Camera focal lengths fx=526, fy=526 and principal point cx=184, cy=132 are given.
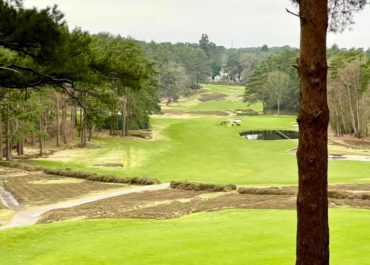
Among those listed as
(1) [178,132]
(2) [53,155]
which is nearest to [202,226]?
(2) [53,155]

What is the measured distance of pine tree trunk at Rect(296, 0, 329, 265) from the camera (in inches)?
235

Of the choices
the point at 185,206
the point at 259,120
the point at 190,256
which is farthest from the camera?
the point at 259,120

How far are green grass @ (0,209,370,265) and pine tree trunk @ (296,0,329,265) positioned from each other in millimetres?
4954

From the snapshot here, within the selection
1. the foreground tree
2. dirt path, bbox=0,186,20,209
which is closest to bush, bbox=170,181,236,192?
dirt path, bbox=0,186,20,209

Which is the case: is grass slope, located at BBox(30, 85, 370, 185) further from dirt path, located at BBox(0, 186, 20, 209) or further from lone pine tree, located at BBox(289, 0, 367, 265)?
lone pine tree, located at BBox(289, 0, 367, 265)

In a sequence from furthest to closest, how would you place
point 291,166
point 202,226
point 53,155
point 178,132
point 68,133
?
point 178,132, point 68,133, point 53,155, point 291,166, point 202,226

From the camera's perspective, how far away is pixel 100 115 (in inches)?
671

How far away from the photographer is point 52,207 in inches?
1025

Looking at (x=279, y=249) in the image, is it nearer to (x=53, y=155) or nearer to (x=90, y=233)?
(x=90, y=233)

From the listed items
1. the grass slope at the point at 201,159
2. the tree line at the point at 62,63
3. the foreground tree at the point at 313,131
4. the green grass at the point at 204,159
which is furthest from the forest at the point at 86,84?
the foreground tree at the point at 313,131

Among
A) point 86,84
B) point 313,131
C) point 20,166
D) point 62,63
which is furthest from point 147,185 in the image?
point 313,131

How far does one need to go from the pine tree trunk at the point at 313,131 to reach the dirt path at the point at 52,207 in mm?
16410

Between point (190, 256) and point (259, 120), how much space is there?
8749 centimetres

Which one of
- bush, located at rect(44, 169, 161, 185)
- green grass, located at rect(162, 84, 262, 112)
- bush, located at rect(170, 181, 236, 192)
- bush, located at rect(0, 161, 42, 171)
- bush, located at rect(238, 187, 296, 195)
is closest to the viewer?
bush, located at rect(238, 187, 296, 195)
